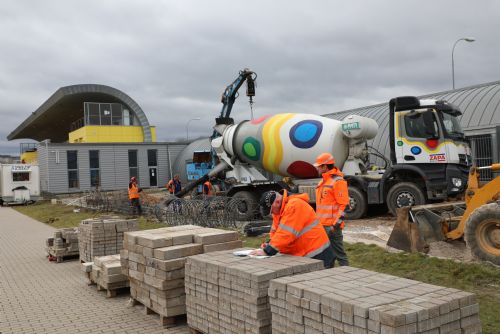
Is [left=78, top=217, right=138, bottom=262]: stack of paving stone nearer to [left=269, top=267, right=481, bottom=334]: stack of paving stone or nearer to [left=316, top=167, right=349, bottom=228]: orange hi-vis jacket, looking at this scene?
[left=316, top=167, right=349, bottom=228]: orange hi-vis jacket

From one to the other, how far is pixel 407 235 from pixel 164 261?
197 inches

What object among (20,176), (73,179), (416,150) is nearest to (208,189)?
(416,150)

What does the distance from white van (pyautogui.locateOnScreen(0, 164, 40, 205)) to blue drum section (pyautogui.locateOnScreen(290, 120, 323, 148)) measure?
86.7ft

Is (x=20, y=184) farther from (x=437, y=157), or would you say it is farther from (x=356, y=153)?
(x=437, y=157)

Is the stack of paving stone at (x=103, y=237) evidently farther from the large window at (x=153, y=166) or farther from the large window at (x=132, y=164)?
Answer: the large window at (x=153, y=166)

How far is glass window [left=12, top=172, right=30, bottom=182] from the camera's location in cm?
3538

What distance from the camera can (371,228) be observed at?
500 inches

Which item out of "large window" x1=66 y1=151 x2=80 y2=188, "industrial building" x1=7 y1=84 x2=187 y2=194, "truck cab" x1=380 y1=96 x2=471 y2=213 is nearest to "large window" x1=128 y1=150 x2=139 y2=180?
"industrial building" x1=7 y1=84 x2=187 y2=194

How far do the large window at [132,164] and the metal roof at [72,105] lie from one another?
328 centimetres

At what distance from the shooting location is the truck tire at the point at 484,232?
26.6 ft

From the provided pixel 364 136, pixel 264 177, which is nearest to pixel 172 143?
pixel 264 177

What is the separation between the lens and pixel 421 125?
12.9 m

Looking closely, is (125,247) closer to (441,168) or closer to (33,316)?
(33,316)

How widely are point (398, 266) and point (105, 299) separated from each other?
5.07 metres
